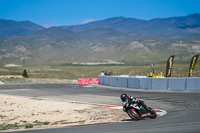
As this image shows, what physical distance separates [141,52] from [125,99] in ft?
558

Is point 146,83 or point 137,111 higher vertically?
point 146,83

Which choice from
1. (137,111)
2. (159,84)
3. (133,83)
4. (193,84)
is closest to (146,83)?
(159,84)

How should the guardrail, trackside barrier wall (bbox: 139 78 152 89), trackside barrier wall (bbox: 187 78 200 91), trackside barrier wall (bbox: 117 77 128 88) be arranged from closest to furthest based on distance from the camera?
trackside barrier wall (bbox: 187 78 200 91) < the guardrail < trackside barrier wall (bbox: 139 78 152 89) < trackside barrier wall (bbox: 117 77 128 88)

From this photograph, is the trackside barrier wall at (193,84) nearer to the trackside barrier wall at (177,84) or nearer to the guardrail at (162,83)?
the guardrail at (162,83)

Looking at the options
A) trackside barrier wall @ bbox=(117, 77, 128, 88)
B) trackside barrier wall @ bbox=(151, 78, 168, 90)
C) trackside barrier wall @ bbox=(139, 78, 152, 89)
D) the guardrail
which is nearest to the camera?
the guardrail

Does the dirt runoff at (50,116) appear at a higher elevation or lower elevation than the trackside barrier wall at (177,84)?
lower

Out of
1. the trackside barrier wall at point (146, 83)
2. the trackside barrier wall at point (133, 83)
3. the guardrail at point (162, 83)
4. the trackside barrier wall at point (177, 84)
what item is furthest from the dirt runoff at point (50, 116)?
the trackside barrier wall at point (133, 83)

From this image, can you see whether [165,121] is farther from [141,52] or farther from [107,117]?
[141,52]

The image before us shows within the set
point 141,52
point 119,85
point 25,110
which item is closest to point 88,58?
point 141,52

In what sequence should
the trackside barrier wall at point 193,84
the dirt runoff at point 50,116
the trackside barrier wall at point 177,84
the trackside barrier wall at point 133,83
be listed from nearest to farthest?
the dirt runoff at point 50,116, the trackside barrier wall at point 193,84, the trackside barrier wall at point 177,84, the trackside barrier wall at point 133,83

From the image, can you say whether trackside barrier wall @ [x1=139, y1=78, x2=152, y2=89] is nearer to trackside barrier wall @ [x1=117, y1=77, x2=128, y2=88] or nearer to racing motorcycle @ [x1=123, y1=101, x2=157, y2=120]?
trackside barrier wall @ [x1=117, y1=77, x2=128, y2=88]

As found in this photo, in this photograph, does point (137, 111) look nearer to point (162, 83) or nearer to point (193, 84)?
point (193, 84)

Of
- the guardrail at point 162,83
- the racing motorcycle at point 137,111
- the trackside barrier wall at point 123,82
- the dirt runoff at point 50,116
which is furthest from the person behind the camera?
the trackside barrier wall at point 123,82

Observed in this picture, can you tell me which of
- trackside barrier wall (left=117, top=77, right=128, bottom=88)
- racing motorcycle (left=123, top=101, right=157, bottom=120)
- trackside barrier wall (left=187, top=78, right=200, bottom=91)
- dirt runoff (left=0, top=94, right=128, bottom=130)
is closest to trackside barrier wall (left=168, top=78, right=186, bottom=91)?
trackside barrier wall (left=187, top=78, right=200, bottom=91)
